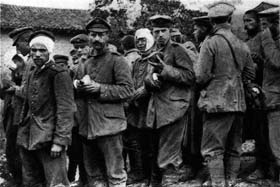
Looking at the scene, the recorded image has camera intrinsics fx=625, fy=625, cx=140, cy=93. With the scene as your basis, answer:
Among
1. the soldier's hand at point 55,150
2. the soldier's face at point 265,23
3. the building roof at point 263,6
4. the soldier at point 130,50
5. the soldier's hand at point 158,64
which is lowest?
the soldier's hand at point 55,150

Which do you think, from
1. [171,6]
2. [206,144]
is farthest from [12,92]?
[171,6]

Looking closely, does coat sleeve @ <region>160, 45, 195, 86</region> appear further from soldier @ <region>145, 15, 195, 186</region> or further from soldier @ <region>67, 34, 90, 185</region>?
soldier @ <region>67, 34, 90, 185</region>

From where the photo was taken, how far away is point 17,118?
28.5 feet

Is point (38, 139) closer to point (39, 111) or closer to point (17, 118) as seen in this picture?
point (39, 111)

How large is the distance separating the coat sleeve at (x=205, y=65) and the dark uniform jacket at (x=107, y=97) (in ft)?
3.09

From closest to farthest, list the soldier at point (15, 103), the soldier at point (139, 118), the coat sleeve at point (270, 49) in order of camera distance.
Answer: the coat sleeve at point (270, 49)
the soldier at point (15, 103)
the soldier at point (139, 118)

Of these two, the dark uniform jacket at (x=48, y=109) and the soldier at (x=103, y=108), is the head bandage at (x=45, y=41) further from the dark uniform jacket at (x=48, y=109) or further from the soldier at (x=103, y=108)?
the soldier at (x=103, y=108)

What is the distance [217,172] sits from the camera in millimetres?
7977

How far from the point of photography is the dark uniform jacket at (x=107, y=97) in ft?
26.7

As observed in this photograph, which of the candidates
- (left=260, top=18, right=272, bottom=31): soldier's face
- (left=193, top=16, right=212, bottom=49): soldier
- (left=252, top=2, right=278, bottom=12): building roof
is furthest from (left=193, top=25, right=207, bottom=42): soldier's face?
(left=260, top=18, right=272, bottom=31): soldier's face

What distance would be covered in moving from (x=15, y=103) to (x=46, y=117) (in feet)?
4.46

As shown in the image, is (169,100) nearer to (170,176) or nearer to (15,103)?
(170,176)

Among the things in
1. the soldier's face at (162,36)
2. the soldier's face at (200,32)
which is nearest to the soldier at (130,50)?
the soldier's face at (200,32)

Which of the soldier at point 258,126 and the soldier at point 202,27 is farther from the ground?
the soldier at point 202,27
